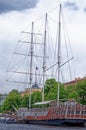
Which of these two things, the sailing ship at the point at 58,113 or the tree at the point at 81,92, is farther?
the tree at the point at 81,92

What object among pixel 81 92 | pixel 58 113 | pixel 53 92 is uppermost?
pixel 53 92

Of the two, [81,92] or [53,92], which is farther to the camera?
[53,92]

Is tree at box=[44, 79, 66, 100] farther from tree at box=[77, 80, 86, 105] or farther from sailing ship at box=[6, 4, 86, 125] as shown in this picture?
sailing ship at box=[6, 4, 86, 125]

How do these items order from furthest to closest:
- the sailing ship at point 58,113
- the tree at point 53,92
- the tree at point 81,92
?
the tree at point 53,92, the tree at point 81,92, the sailing ship at point 58,113

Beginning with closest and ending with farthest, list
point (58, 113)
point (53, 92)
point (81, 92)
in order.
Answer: point (58, 113) → point (81, 92) → point (53, 92)

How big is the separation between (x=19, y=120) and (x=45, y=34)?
89.1 feet

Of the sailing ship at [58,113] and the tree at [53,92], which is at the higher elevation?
the tree at [53,92]

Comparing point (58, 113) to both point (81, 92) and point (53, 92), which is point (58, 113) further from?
point (53, 92)

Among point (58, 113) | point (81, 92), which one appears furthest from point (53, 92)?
point (58, 113)

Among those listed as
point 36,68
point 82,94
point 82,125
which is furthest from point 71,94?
point 82,125

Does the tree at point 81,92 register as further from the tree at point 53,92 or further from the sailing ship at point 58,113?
the sailing ship at point 58,113

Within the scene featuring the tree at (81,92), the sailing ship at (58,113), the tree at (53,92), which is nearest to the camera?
the sailing ship at (58,113)

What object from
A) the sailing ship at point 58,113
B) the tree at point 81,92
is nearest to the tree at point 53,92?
the tree at point 81,92

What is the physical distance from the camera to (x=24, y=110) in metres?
154
